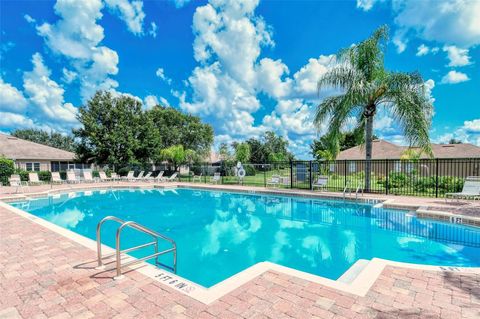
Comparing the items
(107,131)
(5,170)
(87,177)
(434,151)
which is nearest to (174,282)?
(87,177)

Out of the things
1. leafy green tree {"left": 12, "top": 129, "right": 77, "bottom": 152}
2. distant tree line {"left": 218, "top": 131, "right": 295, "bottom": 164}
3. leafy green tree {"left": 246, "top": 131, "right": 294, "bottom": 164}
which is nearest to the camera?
distant tree line {"left": 218, "top": 131, "right": 295, "bottom": 164}

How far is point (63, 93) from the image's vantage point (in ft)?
94.7

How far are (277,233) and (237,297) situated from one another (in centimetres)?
471

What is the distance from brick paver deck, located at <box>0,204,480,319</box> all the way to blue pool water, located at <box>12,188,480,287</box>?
1615mm

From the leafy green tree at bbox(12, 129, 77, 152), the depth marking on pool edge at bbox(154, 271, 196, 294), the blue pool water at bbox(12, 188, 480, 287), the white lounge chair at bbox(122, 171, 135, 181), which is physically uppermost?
the leafy green tree at bbox(12, 129, 77, 152)

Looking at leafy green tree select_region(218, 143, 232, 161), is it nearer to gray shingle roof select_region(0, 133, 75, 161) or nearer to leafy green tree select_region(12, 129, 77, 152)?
gray shingle roof select_region(0, 133, 75, 161)

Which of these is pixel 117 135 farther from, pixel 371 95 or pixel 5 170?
pixel 371 95

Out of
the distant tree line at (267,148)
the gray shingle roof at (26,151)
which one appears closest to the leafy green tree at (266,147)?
the distant tree line at (267,148)

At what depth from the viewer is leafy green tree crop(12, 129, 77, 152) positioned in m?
59.2

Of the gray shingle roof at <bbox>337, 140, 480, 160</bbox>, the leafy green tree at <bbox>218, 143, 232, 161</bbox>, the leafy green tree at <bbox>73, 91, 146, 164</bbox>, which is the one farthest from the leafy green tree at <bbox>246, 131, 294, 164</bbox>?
the leafy green tree at <bbox>73, 91, 146, 164</bbox>

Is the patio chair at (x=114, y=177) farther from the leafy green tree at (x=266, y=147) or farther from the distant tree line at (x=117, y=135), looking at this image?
the leafy green tree at (x=266, y=147)

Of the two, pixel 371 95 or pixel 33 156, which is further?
pixel 33 156

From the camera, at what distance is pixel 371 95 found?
A: 39.8 ft

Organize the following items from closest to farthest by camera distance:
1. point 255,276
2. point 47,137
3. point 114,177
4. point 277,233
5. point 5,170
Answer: point 255,276
point 277,233
point 5,170
point 114,177
point 47,137
